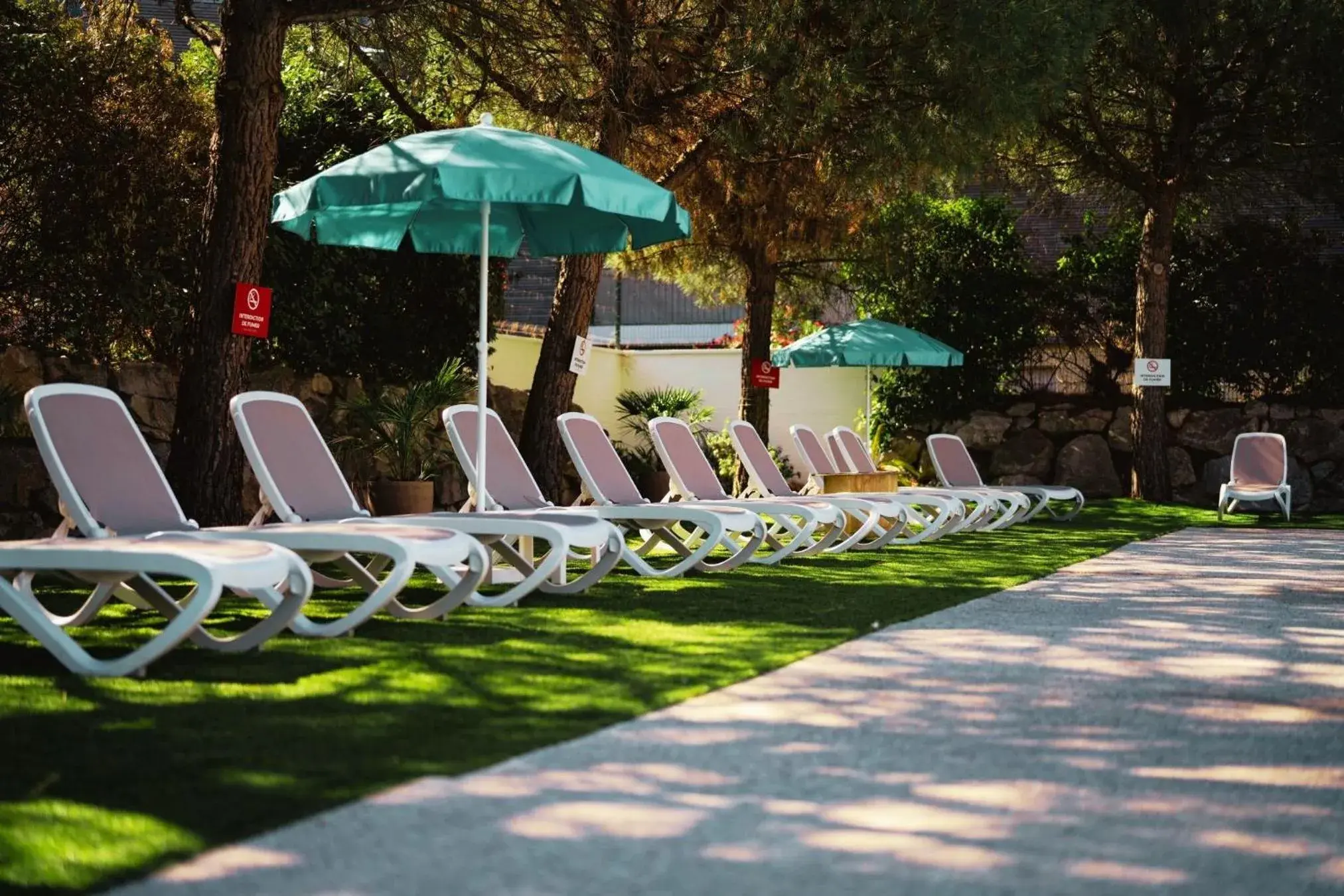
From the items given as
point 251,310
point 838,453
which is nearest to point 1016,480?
point 838,453

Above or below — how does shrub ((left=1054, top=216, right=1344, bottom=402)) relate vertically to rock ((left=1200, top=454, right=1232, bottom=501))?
above

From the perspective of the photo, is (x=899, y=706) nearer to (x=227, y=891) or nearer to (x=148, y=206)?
(x=227, y=891)

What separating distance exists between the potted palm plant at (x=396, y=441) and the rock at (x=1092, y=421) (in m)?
9.07

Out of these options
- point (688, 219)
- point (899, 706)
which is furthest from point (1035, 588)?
point (899, 706)

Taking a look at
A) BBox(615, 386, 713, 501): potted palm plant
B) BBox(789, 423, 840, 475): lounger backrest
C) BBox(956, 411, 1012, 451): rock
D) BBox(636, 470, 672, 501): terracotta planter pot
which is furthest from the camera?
BBox(956, 411, 1012, 451): rock

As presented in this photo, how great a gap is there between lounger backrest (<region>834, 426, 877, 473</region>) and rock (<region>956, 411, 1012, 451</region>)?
4795 millimetres

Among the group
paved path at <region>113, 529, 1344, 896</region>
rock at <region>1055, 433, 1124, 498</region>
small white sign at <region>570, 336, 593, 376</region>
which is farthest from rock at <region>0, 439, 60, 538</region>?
rock at <region>1055, 433, 1124, 498</region>

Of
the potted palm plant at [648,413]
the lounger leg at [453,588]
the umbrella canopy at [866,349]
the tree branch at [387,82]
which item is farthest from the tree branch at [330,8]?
the potted palm plant at [648,413]

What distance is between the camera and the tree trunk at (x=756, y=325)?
52.6 ft

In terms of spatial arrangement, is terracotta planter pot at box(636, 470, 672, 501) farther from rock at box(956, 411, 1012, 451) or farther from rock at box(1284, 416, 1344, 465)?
rock at box(1284, 416, 1344, 465)

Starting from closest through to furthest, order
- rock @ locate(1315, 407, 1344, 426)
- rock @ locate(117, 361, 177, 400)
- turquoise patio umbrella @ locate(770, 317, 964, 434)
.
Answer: rock @ locate(117, 361, 177, 400) < turquoise patio umbrella @ locate(770, 317, 964, 434) < rock @ locate(1315, 407, 1344, 426)

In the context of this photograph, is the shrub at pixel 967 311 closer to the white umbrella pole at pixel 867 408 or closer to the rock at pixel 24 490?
the white umbrella pole at pixel 867 408

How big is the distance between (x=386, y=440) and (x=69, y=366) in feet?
7.88

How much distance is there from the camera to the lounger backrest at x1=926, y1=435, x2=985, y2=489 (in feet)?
49.9
